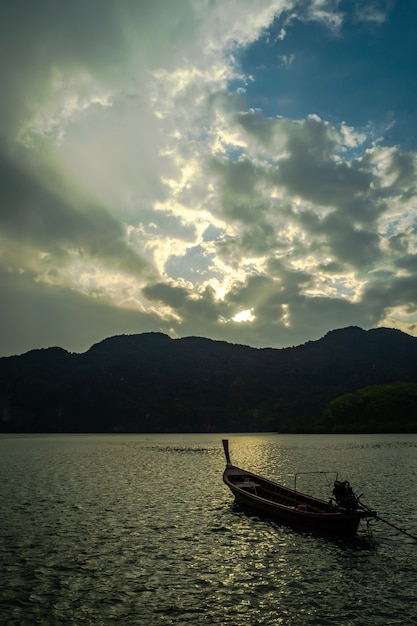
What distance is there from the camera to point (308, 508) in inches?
1277

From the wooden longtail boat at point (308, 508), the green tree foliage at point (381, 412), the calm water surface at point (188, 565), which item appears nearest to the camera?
the calm water surface at point (188, 565)

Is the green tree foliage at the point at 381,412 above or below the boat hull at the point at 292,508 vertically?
above

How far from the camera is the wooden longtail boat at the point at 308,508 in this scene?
90.2 feet

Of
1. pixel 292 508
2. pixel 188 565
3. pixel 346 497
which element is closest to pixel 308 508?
pixel 292 508

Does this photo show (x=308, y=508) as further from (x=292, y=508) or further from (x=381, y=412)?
(x=381, y=412)

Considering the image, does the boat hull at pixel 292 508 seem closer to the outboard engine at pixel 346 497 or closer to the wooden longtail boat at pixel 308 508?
the wooden longtail boat at pixel 308 508

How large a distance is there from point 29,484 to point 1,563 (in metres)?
31.3

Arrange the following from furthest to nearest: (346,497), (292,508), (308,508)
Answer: (308,508) → (292,508) → (346,497)

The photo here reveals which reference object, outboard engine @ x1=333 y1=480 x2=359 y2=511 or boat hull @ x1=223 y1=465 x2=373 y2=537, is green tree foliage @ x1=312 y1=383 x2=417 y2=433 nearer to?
boat hull @ x1=223 y1=465 x2=373 y2=537

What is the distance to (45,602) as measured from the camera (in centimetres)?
1825

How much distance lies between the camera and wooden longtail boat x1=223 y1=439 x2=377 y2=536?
90.2ft

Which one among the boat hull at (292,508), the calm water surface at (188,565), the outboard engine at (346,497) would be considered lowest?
the calm water surface at (188,565)

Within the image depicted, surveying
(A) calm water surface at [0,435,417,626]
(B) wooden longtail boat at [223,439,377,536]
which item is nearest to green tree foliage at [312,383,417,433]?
(A) calm water surface at [0,435,417,626]

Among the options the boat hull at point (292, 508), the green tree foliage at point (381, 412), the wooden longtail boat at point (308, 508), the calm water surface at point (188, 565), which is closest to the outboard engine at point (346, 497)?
the wooden longtail boat at point (308, 508)
